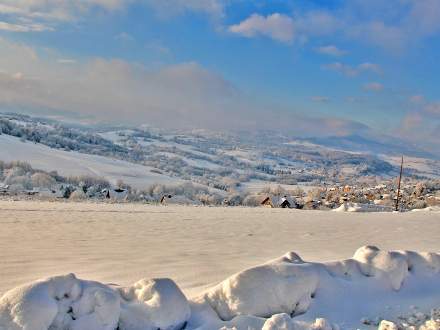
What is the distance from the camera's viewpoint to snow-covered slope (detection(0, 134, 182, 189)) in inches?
3846

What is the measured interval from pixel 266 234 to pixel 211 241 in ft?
9.60

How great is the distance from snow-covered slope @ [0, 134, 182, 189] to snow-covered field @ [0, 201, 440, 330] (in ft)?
259

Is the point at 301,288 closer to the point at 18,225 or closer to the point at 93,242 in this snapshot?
the point at 93,242

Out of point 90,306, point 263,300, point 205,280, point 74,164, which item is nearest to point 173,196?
point 205,280

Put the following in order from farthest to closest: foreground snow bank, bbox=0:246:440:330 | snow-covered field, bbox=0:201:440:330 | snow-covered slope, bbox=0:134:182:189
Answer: snow-covered slope, bbox=0:134:182:189, snow-covered field, bbox=0:201:440:330, foreground snow bank, bbox=0:246:440:330

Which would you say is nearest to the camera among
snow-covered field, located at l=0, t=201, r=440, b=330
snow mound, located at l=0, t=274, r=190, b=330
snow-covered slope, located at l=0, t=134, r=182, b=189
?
snow mound, located at l=0, t=274, r=190, b=330

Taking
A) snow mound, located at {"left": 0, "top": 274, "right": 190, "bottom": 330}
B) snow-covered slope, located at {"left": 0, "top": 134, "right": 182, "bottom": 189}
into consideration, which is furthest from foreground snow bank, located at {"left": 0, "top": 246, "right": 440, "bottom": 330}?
snow-covered slope, located at {"left": 0, "top": 134, "right": 182, "bottom": 189}

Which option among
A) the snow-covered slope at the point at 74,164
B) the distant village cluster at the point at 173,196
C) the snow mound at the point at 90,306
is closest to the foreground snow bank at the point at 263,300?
the snow mound at the point at 90,306

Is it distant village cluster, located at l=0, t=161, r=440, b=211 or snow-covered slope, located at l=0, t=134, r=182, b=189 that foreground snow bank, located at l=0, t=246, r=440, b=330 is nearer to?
distant village cluster, located at l=0, t=161, r=440, b=211

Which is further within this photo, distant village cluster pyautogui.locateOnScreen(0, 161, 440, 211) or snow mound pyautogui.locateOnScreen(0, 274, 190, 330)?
distant village cluster pyautogui.locateOnScreen(0, 161, 440, 211)

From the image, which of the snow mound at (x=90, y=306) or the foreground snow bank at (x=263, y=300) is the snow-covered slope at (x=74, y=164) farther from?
the snow mound at (x=90, y=306)

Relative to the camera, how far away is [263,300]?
5488 mm

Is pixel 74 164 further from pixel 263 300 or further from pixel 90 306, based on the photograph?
pixel 90 306

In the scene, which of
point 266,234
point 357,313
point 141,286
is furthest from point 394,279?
point 266,234
